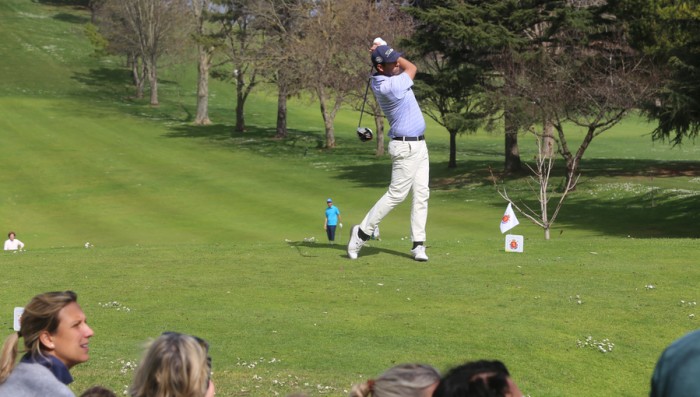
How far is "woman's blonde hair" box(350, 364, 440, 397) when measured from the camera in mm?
4348

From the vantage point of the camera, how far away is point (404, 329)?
12242 mm

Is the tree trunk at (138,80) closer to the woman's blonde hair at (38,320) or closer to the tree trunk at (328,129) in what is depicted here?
the tree trunk at (328,129)

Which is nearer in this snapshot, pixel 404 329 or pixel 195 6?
pixel 404 329

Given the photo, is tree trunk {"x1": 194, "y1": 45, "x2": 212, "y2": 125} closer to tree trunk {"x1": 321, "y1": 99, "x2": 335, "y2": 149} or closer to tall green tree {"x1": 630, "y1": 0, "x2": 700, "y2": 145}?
tree trunk {"x1": 321, "y1": 99, "x2": 335, "y2": 149}

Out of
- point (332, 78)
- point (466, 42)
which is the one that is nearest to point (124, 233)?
point (466, 42)

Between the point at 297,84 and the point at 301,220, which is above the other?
the point at 297,84

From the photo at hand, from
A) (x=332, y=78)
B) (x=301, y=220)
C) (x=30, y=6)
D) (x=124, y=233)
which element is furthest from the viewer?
(x=30, y=6)

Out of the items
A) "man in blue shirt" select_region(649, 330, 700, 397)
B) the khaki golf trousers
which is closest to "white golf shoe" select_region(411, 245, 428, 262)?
the khaki golf trousers

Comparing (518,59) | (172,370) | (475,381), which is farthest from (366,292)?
(518,59)

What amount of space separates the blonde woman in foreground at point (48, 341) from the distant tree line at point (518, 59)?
73.8ft

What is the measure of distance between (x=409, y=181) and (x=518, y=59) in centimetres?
3363

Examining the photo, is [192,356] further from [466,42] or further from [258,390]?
[466,42]

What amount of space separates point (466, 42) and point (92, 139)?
32.5 meters

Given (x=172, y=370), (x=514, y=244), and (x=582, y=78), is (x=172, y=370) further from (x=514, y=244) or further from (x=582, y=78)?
(x=582, y=78)
